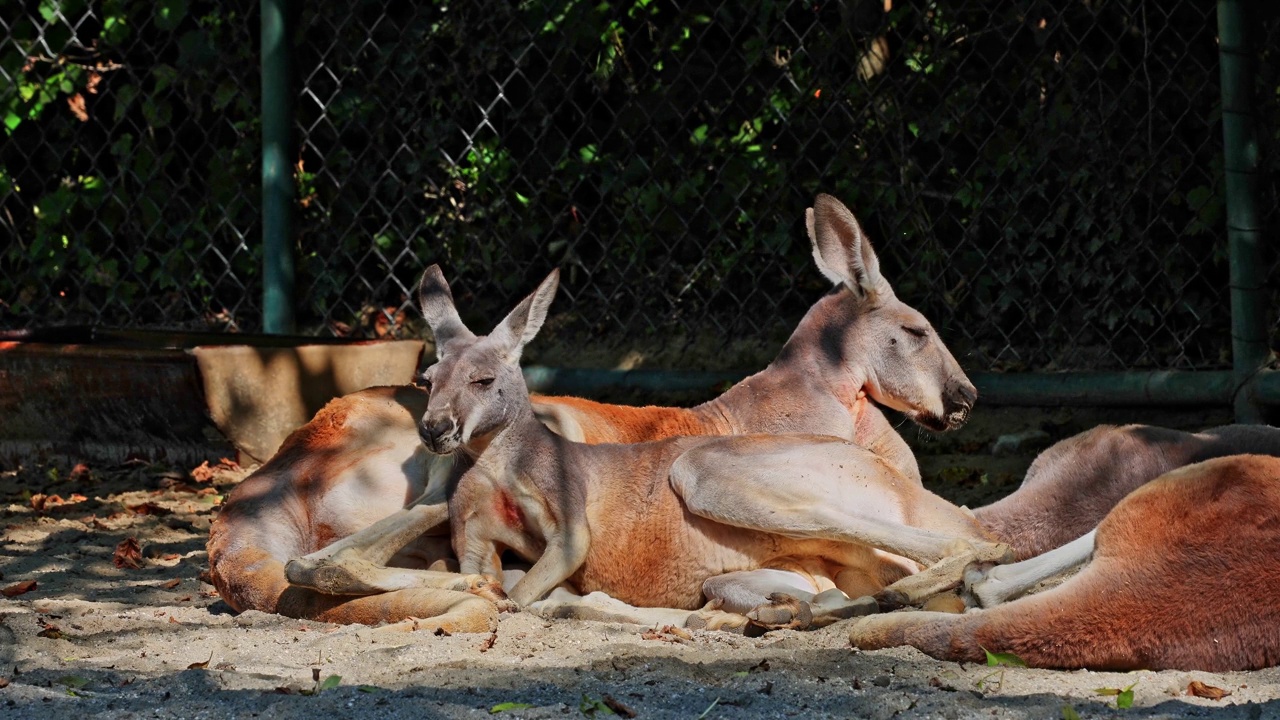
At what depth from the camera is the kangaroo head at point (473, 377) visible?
4.12m

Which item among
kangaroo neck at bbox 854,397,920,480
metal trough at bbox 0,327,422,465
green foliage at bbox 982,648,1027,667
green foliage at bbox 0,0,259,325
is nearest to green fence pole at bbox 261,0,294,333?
green foliage at bbox 0,0,259,325

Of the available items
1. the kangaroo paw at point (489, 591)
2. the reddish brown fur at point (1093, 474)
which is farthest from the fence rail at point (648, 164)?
the kangaroo paw at point (489, 591)

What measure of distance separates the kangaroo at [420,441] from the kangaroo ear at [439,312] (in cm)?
35

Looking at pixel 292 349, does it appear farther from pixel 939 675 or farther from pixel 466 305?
pixel 939 675

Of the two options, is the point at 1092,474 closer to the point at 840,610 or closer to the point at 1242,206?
the point at 840,610

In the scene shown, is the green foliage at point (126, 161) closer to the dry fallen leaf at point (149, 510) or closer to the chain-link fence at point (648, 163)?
the chain-link fence at point (648, 163)

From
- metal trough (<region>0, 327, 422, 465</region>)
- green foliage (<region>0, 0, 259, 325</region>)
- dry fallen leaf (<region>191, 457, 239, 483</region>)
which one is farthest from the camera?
green foliage (<region>0, 0, 259, 325</region>)

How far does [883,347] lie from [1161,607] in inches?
76.6

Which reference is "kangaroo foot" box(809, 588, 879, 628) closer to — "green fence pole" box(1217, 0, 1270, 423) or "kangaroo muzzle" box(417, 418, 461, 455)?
"kangaroo muzzle" box(417, 418, 461, 455)

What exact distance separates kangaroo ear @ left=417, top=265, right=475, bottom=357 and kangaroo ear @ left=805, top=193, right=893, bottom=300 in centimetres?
130

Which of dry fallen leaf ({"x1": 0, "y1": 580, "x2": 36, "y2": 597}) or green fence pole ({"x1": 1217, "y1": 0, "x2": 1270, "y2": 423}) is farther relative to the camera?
green fence pole ({"x1": 1217, "y1": 0, "x2": 1270, "y2": 423})

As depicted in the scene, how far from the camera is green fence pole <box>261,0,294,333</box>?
739cm

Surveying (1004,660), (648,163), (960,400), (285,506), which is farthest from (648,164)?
(1004,660)

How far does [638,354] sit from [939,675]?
14.2ft
